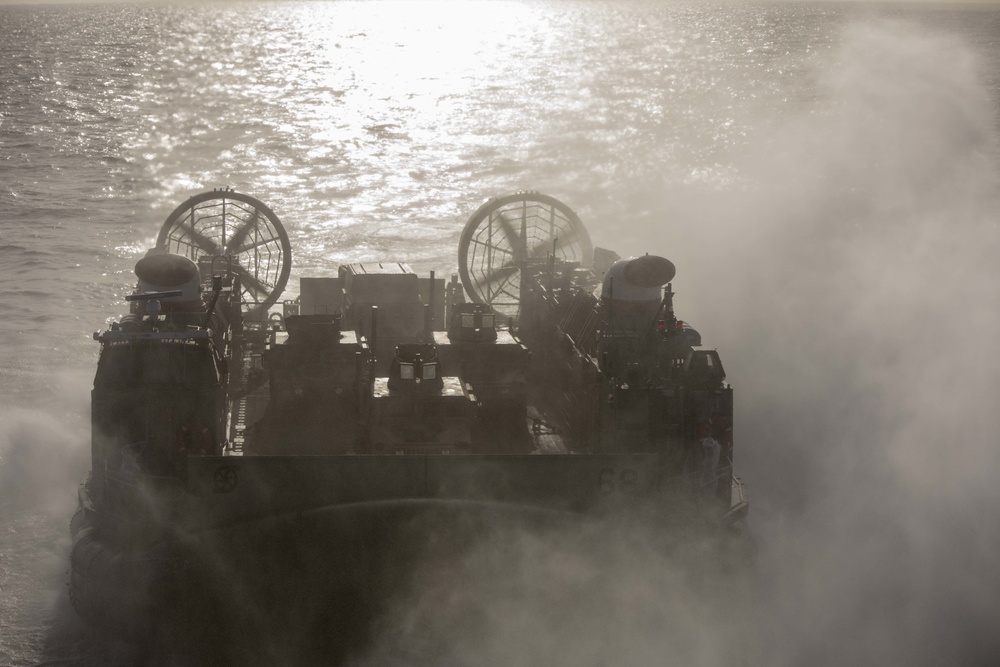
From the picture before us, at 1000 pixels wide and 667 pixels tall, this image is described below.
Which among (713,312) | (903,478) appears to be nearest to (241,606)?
(903,478)

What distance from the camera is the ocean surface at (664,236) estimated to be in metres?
16.4

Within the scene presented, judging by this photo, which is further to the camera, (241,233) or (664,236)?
(664,236)

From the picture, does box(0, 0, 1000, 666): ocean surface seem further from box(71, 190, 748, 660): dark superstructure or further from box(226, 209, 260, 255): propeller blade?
box(226, 209, 260, 255): propeller blade

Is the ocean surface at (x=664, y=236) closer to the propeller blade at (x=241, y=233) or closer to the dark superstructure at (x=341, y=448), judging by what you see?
the dark superstructure at (x=341, y=448)

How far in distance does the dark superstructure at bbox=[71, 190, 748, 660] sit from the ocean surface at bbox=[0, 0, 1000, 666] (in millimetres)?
1171

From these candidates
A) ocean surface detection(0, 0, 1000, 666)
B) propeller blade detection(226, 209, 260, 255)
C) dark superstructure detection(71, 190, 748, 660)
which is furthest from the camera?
propeller blade detection(226, 209, 260, 255)

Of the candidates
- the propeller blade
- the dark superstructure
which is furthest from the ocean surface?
the propeller blade

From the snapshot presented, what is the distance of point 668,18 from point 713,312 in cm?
10332

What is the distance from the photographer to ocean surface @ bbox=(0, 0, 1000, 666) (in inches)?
644

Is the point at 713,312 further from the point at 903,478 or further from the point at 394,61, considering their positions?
the point at 394,61

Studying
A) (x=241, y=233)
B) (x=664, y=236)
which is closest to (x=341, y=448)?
(x=241, y=233)

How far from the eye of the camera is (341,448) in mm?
15742

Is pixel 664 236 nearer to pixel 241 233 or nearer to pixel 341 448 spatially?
pixel 241 233

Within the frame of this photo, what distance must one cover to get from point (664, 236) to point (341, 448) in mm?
28107
